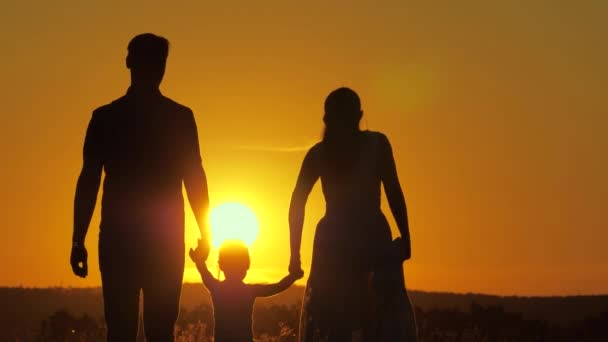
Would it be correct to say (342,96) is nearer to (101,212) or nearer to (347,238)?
(347,238)

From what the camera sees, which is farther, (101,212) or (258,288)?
(258,288)

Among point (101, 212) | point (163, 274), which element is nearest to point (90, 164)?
point (101, 212)

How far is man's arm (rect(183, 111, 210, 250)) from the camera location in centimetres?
1100

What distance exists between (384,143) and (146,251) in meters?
2.43

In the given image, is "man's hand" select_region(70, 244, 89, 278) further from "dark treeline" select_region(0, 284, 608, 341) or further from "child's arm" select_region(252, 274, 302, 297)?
"dark treeline" select_region(0, 284, 608, 341)

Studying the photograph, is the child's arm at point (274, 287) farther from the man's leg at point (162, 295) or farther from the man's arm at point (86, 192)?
the man's arm at point (86, 192)

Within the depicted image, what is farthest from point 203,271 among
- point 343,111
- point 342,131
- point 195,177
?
point 343,111

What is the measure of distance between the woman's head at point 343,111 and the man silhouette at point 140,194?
1.33 meters

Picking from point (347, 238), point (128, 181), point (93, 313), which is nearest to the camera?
point (128, 181)

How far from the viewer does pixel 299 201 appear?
11852 millimetres

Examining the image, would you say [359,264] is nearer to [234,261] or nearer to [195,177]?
[234,261]

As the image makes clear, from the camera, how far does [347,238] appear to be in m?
11.4

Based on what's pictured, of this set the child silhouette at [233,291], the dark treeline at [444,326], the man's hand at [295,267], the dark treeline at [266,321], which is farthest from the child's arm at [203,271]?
the dark treeline at [444,326]

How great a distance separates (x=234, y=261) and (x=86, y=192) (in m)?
1.60
